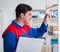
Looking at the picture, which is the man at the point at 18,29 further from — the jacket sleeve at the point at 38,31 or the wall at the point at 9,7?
the wall at the point at 9,7

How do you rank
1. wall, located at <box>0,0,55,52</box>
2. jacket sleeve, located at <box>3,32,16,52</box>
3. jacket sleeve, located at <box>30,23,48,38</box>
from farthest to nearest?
wall, located at <box>0,0,55,52</box>, jacket sleeve, located at <box>30,23,48,38</box>, jacket sleeve, located at <box>3,32,16,52</box>

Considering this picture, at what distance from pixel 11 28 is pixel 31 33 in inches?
8.7

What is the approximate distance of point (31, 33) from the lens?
1.62 meters

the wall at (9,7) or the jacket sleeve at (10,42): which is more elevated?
the jacket sleeve at (10,42)

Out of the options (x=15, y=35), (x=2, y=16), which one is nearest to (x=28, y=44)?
(x=15, y=35)

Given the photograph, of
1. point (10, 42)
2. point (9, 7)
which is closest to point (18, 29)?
point (10, 42)

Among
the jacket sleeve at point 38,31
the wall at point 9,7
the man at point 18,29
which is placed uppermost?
the man at point 18,29

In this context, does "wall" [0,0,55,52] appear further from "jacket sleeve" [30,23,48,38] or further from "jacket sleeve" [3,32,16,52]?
"jacket sleeve" [3,32,16,52]

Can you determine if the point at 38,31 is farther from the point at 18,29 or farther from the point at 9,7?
the point at 9,7

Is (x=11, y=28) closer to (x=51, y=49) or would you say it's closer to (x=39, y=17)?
(x=51, y=49)

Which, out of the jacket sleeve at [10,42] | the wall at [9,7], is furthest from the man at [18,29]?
the wall at [9,7]

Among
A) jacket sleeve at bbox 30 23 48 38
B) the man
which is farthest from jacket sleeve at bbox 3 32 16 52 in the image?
jacket sleeve at bbox 30 23 48 38

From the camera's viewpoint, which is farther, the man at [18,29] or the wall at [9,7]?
the wall at [9,7]

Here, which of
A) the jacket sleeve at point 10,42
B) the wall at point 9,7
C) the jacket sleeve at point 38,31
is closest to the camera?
the jacket sleeve at point 10,42
